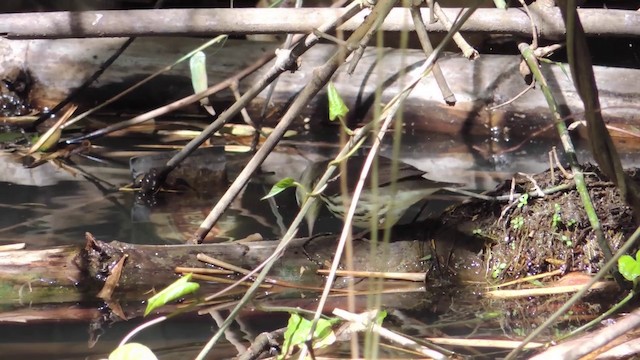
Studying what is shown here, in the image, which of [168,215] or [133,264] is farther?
[168,215]

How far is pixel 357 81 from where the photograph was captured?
4.21m

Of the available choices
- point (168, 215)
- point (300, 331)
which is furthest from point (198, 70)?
point (300, 331)

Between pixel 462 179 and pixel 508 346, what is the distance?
1.67 meters

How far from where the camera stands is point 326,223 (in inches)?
106

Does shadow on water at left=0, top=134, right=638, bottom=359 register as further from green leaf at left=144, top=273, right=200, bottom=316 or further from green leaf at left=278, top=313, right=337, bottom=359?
green leaf at left=144, top=273, right=200, bottom=316

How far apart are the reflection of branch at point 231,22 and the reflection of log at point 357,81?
1.95m

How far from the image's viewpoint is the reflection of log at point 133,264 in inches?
77.2

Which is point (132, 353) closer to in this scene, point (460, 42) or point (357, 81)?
point (460, 42)

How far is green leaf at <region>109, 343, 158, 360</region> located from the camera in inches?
46.3

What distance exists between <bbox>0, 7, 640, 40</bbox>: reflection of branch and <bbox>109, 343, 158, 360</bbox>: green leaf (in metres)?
1.12

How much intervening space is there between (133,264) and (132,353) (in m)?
0.86

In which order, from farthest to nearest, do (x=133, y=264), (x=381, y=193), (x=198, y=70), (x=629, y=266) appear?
(x=198, y=70)
(x=381, y=193)
(x=133, y=264)
(x=629, y=266)

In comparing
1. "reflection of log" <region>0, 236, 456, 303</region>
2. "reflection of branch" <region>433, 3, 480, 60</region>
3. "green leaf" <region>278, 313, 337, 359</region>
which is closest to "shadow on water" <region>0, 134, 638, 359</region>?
"reflection of log" <region>0, 236, 456, 303</region>

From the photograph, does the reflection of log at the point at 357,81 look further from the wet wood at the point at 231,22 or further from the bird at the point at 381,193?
the wet wood at the point at 231,22
